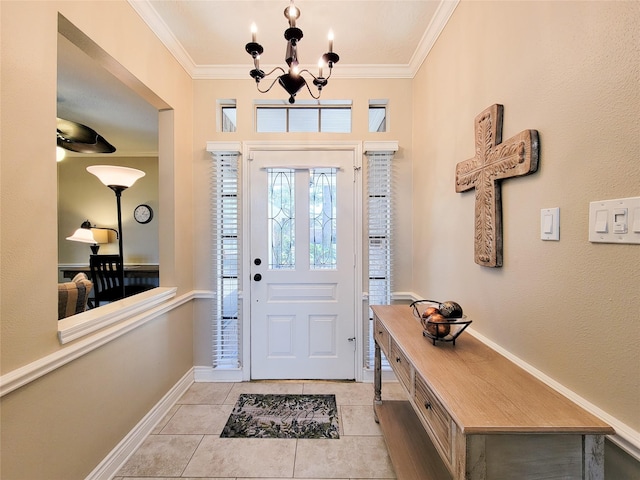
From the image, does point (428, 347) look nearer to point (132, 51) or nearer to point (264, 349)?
point (264, 349)

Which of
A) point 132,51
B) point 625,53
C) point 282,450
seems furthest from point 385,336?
point 132,51

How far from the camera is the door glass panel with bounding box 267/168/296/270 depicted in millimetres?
2510

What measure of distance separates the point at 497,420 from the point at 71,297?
94.2 inches

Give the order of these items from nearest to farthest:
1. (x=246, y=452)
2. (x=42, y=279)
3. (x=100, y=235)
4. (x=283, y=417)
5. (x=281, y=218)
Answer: (x=42, y=279) < (x=246, y=452) < (x=283, y=417) < (x=281, y=218) < (x=100, y=235)

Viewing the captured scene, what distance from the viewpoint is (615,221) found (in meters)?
0.78

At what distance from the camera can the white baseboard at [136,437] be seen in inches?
58.9

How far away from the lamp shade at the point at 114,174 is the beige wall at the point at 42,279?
100cm

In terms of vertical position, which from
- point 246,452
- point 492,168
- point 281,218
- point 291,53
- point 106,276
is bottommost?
point 246,452

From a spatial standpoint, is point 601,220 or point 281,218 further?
point 281,218

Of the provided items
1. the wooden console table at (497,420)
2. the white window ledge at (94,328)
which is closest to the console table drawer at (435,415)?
the wooden console table at (497,420)

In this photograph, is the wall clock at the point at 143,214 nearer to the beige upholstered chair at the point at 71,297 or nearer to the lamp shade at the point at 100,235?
the lamp shade at the point at 100,235

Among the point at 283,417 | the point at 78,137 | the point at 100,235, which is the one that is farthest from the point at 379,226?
the point at 100,235

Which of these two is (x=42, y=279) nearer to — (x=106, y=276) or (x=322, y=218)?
(x=322, y=218)

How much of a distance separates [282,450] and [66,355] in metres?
1.29
